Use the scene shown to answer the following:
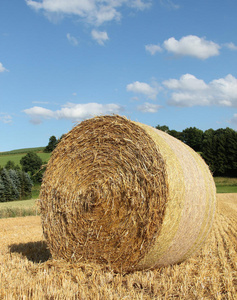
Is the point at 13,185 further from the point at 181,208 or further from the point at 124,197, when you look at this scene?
the point at 181,208

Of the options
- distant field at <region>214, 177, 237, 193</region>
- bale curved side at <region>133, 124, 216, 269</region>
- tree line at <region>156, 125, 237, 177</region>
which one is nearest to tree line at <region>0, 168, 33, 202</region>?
tree line at <region>156, 125, 237, 177</region>

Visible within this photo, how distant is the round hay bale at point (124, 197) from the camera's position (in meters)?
4.45

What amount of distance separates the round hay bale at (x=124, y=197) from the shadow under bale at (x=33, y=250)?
762 mm

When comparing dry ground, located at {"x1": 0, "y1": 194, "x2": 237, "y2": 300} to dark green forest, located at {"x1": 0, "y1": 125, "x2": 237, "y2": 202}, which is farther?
dark green forest, located at {"x1": 0, "y1": 125, "x2": 237, "y2": 202}

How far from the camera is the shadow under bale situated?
19.3 feet

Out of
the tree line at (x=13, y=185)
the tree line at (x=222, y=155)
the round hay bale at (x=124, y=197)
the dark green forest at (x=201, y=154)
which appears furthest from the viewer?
the tree line at (x=222, y=155)

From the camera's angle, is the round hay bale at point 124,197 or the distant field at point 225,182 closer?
the round hay bale at point 124,197

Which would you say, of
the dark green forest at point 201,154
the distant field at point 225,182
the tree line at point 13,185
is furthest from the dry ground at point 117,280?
the distant field at point 225,182

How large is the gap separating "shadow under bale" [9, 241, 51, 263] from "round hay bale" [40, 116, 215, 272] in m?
0.76

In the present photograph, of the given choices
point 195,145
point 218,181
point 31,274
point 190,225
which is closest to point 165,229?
point 190,225

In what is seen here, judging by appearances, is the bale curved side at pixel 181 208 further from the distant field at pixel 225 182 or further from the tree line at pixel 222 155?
the tree line at pixel 222 155

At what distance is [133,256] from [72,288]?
1034mm

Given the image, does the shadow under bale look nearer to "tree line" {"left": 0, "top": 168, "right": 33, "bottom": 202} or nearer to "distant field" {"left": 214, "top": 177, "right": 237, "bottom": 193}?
"tree line" {"left": 0, "top": 168, "right": 33, "bottom": 202}

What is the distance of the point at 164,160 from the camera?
176 inches
